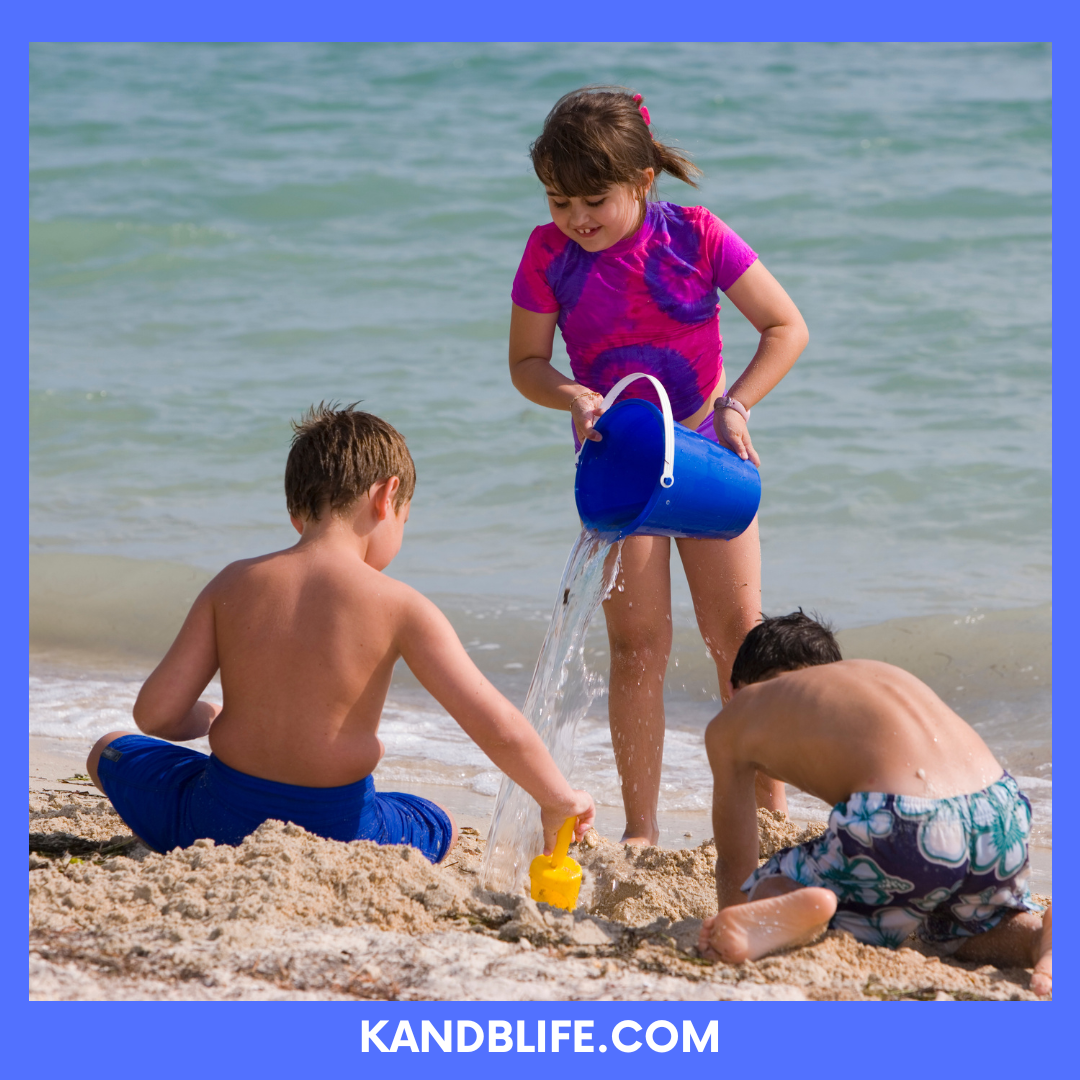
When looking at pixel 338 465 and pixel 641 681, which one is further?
pixel 641 681

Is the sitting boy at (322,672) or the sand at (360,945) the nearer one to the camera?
the sand at (360,945)

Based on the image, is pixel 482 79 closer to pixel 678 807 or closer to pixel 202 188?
pixel 202 188

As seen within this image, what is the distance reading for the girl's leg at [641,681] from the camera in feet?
10.9

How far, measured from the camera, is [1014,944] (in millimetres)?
2490

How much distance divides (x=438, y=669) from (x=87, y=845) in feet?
3.59

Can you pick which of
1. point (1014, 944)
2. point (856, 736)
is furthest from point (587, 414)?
point (1014, 944)

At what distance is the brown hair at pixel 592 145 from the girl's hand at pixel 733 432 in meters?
0.59

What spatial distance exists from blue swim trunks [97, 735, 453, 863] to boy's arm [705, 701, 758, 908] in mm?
706

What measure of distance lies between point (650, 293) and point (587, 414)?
40 centimetres

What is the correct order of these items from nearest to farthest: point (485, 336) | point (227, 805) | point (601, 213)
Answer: point (227, 805), point (601, 213), point (485, 336)

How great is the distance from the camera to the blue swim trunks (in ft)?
8.80

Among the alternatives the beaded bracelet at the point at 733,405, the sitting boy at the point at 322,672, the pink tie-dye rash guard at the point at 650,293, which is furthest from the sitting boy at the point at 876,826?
the pink tie-dye rash guard at the point at 650,293

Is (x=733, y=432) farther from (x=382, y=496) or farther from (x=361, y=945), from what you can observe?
(x=361, y=945)

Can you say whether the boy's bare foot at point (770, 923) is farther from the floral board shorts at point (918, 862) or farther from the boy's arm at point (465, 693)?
the boy's arm at point (465, 693)
